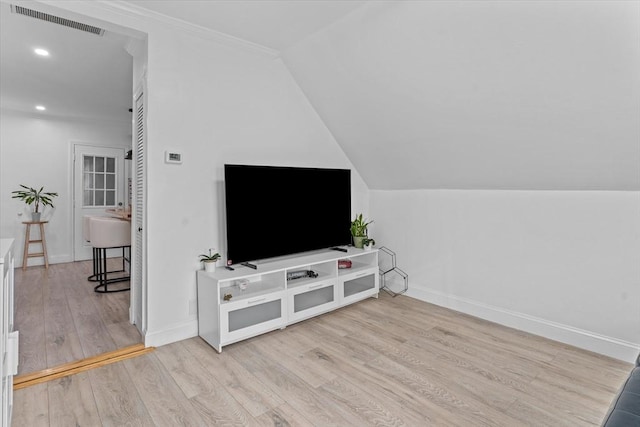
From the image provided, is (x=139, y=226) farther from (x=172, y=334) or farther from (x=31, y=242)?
(x=31, y=242)

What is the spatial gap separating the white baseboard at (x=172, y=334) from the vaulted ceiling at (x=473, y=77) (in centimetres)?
227

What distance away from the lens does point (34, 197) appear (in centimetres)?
505

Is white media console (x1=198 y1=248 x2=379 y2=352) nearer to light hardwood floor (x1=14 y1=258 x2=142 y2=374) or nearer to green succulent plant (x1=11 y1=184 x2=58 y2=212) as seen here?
light hardwood floor (x1=14 y1=258 x2=142 y2=374)

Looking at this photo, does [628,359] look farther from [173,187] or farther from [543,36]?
[173,187]

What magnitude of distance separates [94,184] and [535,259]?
21.0 feet

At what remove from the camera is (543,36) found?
6.26 ft

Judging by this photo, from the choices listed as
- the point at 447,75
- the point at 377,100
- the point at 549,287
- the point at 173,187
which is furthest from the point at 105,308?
the point at 549,287

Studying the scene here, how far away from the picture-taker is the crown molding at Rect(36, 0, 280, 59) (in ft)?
7.31

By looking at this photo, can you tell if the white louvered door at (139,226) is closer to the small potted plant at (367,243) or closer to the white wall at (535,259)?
the small potted plant at (367,243)

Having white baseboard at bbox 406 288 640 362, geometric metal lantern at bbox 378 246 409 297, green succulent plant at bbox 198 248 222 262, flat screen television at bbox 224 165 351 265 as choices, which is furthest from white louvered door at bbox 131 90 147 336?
white baseboard at bbox 406 288 640 362

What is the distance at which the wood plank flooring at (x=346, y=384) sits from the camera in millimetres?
1716

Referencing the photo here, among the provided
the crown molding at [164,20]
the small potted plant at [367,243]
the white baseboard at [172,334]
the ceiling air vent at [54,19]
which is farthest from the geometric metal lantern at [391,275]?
the ceiling air vent at [54,19]

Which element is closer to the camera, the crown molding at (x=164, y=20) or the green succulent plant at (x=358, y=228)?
the crown molding at (x=164, y=20)

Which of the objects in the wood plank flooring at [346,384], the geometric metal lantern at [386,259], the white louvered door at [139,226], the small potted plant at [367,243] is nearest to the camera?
the wood plank flooring at [346,384]
